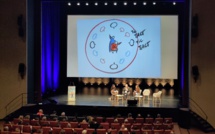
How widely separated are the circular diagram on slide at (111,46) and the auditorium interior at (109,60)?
60 mm

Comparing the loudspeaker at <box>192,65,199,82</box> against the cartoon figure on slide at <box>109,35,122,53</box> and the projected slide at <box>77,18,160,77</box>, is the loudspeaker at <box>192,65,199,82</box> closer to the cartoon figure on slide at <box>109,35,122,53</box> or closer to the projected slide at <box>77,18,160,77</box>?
the projected slide at <box>77,18,160,77</box>

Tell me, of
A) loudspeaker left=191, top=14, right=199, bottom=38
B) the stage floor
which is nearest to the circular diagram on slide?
the stage floor

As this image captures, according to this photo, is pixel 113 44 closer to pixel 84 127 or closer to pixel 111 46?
pixel 111 46

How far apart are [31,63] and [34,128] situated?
6.72 meters

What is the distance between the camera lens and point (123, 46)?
20.7 m

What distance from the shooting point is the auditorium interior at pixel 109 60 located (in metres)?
17.1

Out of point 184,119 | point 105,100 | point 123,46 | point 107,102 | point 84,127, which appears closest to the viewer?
point 84,127

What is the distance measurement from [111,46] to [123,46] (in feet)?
2.39


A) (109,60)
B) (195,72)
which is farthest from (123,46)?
(195,72)

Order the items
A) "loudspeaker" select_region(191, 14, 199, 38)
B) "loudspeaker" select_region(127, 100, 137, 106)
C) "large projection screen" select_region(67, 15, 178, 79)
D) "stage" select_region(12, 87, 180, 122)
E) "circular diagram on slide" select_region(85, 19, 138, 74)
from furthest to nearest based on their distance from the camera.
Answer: "circular diagram on slide" select_region(85, 19, 138, 74) < "large projection screen" select_region(67, 15, 178, 79) < "loudspeaker" select_region(127, 100, 137, 106) < "stage" select_region(12, 87, 180, 122) < "loudspeaker" select_region(191, 14, 199, 38)

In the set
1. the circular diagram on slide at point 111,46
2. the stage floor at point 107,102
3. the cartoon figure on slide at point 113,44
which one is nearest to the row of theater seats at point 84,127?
the stage floor at point 107,102

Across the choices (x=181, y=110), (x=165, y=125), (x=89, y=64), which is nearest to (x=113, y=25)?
(x=89, y=64)

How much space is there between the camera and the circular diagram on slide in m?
20.6

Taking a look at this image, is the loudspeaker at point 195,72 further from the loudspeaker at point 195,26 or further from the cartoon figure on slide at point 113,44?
the cartoon figure on slide at point 113,44
